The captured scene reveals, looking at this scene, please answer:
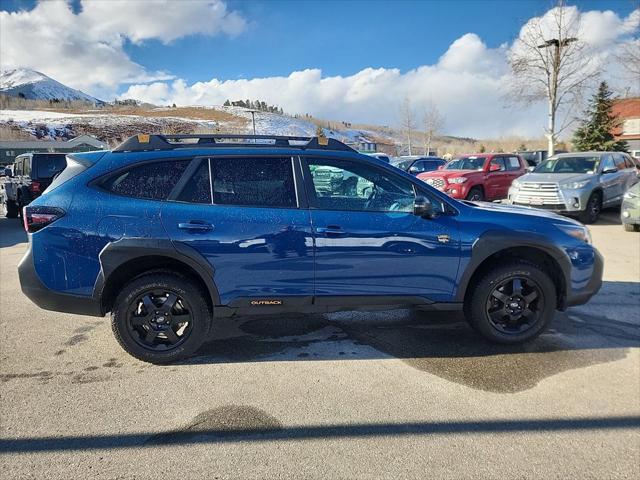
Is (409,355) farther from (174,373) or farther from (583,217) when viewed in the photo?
(583,217)

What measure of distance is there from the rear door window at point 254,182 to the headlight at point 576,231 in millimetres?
2435

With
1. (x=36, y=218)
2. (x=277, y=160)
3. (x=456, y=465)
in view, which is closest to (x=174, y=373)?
(x=36, y=218)

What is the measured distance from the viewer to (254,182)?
134 inches

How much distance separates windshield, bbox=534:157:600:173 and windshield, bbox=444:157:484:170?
2050 mm

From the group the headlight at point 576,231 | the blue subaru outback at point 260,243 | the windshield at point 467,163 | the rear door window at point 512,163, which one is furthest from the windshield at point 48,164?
the rear door window at point 512,163

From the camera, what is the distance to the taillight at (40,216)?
3131mm

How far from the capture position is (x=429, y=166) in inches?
716

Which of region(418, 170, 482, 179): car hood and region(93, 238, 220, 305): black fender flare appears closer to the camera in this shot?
region(93, 238, 220, 305): black fender flare

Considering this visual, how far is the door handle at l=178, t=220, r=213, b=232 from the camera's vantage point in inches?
125

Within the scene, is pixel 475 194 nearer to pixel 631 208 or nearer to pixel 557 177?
pixel 557 177

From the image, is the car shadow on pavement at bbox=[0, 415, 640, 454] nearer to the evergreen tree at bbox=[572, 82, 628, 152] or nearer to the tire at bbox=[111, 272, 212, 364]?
the tire at bbox=[111, 272, 212, 364]

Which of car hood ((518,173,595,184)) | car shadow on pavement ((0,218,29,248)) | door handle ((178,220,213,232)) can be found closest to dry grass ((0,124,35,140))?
car shadow on pavement ((0,218,29,248))

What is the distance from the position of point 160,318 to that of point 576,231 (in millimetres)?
3721

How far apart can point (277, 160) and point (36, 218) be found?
1.90m
